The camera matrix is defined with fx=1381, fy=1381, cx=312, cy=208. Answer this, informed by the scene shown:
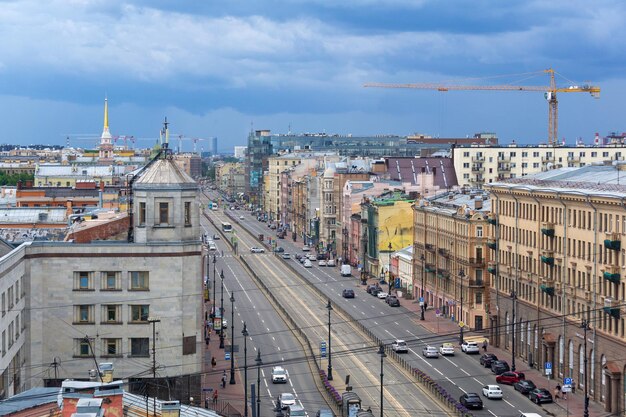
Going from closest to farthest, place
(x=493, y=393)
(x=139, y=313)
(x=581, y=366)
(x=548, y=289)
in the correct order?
(x=139, y=313), (x=493, y=393), (x=581, y=366), (x=548, y=289)

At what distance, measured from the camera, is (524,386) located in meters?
84.9

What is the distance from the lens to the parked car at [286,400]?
7850 centimetres

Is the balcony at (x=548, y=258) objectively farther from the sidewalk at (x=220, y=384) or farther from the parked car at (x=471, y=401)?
the sidewalk at (x=220, y=384)

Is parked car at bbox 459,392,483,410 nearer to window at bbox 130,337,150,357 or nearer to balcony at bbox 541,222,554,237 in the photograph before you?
balcony at bbox 541,222,554,237

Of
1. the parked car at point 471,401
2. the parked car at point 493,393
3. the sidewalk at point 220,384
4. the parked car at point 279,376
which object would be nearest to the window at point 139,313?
the sidewalk at point 220,384

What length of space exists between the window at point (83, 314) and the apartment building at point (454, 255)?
5103 centimetres

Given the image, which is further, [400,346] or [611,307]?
[400,346]

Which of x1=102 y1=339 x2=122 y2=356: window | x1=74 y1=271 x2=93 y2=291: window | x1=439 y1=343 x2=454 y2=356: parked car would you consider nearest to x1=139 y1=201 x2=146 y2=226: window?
x1=74 y1=271 x2=93 y2=291: window

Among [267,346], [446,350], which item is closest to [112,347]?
[267,346]

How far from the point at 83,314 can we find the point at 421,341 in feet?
139

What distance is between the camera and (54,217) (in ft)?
415

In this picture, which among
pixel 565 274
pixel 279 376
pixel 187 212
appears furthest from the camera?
pixel 565 274

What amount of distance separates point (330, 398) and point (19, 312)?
21774 millimetres

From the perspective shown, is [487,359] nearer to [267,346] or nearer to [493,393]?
[493,393]
